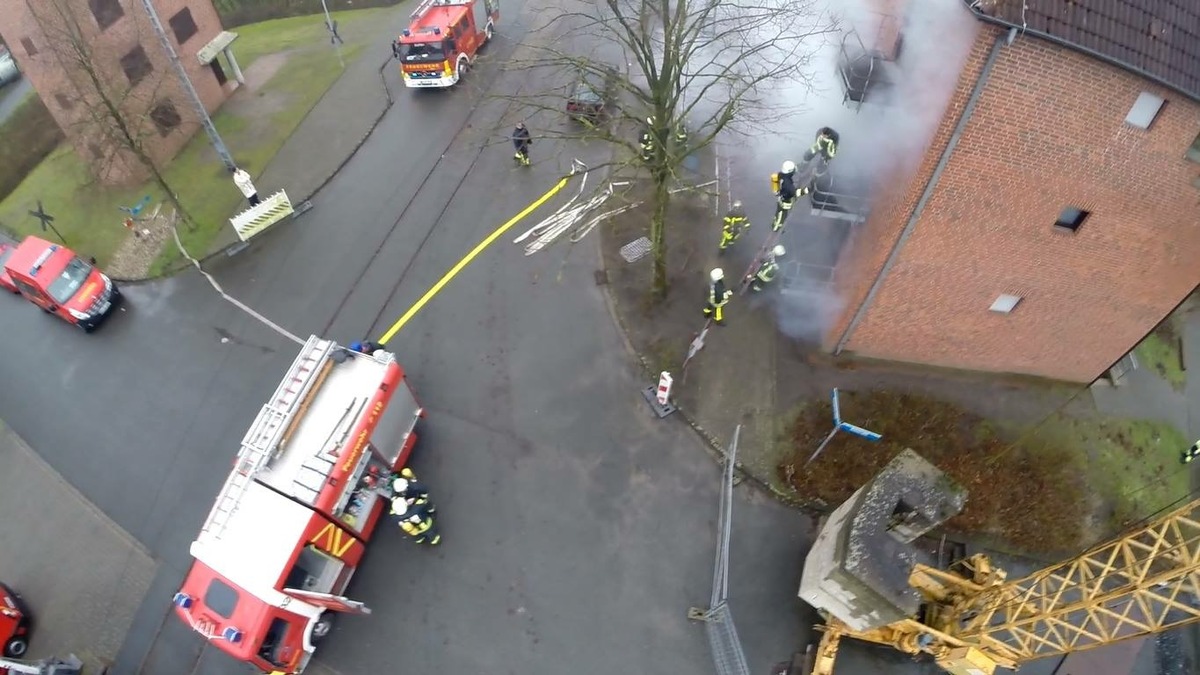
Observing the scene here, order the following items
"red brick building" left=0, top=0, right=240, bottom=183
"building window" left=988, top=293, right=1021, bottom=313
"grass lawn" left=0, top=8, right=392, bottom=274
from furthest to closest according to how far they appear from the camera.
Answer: "grass lawn" left=0, top=8, right=392, bottom=274 < "red brick building" left=0, top=0, right=240, bottom=183 < "building window" left=988, top=293, right=1021, bottom=313

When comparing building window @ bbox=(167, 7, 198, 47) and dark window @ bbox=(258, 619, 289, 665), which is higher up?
building window @ bbox=(167, 7, 198, 47)

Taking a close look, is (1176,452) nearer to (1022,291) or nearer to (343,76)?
(1022,291)

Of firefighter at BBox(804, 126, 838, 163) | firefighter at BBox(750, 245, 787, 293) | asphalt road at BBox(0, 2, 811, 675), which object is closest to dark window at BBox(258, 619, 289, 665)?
asphalt road at BBox(0, 2, 811, 675)

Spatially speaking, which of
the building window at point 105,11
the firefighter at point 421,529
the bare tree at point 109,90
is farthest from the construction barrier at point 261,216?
the firefighter at point 421,529

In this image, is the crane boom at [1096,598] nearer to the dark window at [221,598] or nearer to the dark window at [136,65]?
the dark window at [221,598]

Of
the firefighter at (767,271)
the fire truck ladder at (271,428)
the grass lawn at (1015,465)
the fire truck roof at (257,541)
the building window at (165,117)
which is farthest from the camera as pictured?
the building window at (165,117)

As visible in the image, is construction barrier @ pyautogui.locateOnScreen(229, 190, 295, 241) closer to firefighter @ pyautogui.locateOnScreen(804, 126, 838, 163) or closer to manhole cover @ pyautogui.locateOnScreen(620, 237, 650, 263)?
manhole cover @ pyautogui.locateOnScreen(620, 237, 650, 263)

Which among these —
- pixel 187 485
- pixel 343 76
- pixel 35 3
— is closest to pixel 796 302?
pixel 187 485
